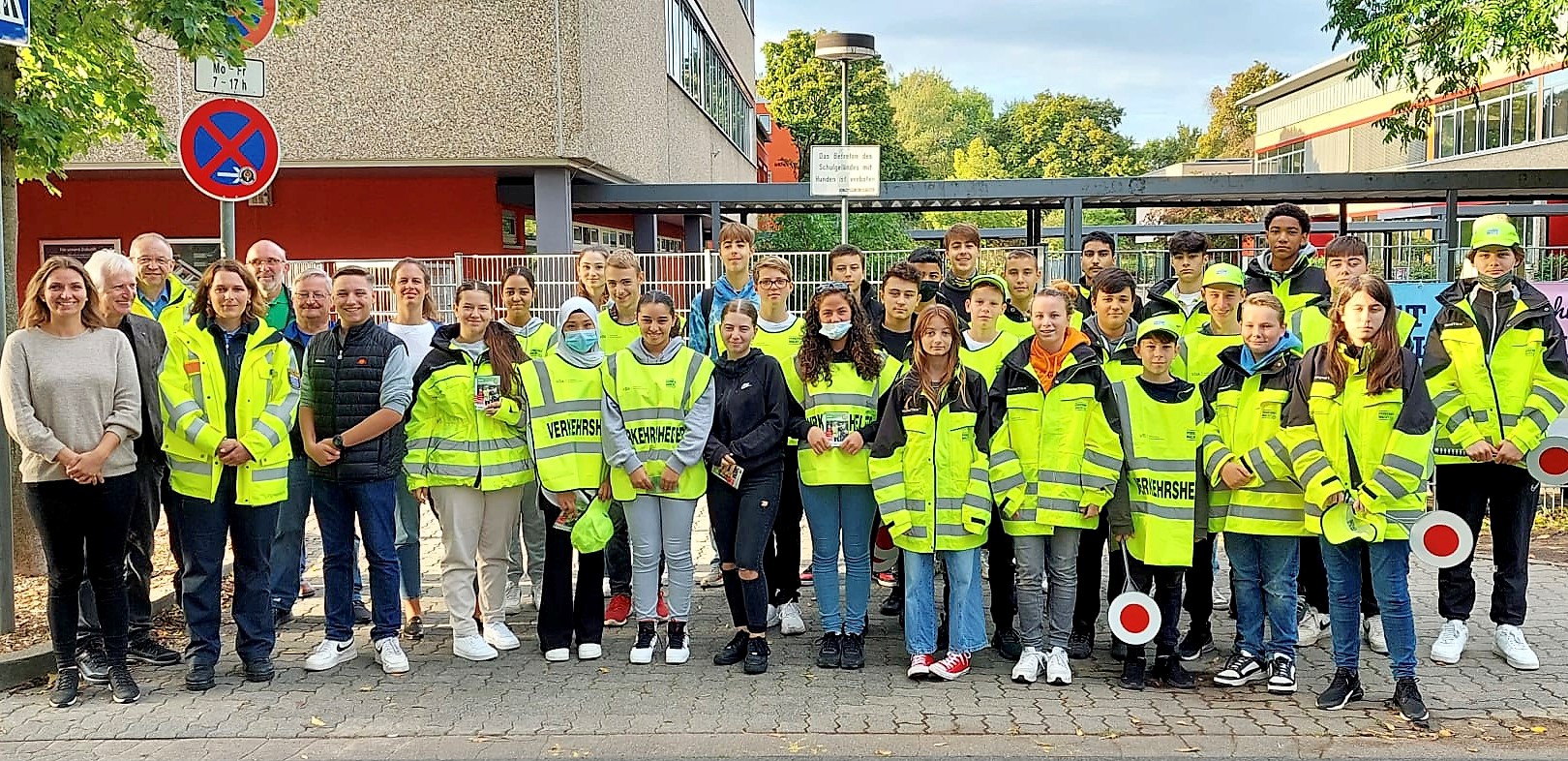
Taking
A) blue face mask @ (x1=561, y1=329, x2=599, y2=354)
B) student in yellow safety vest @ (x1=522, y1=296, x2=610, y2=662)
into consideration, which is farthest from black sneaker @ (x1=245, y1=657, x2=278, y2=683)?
blue face mask @ (x1=561, y1=329, x2=599, y2=354)

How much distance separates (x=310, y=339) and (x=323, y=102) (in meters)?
11.9

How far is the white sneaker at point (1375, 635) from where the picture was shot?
6625 mm

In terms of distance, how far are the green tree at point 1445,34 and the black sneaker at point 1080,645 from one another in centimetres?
1203

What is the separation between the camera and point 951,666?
6.15 metres

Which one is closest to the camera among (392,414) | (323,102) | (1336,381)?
(1336,381)

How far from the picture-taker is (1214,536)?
6.55 metres


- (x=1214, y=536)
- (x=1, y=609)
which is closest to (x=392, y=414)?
(x=1, y=609)

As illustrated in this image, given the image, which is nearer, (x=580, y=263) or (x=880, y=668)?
(x=880, y=668)

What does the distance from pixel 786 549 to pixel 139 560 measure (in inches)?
132

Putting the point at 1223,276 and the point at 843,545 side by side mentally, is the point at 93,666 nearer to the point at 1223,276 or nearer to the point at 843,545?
the point at 843,545

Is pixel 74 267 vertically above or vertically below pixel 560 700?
above

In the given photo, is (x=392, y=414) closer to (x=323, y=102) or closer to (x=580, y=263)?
(x=580, y=263)

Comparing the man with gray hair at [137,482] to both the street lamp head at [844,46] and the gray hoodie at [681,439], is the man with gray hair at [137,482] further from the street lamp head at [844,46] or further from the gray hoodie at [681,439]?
the street lamp head at [844,46]

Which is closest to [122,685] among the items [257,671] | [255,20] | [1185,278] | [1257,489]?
[257,671]
